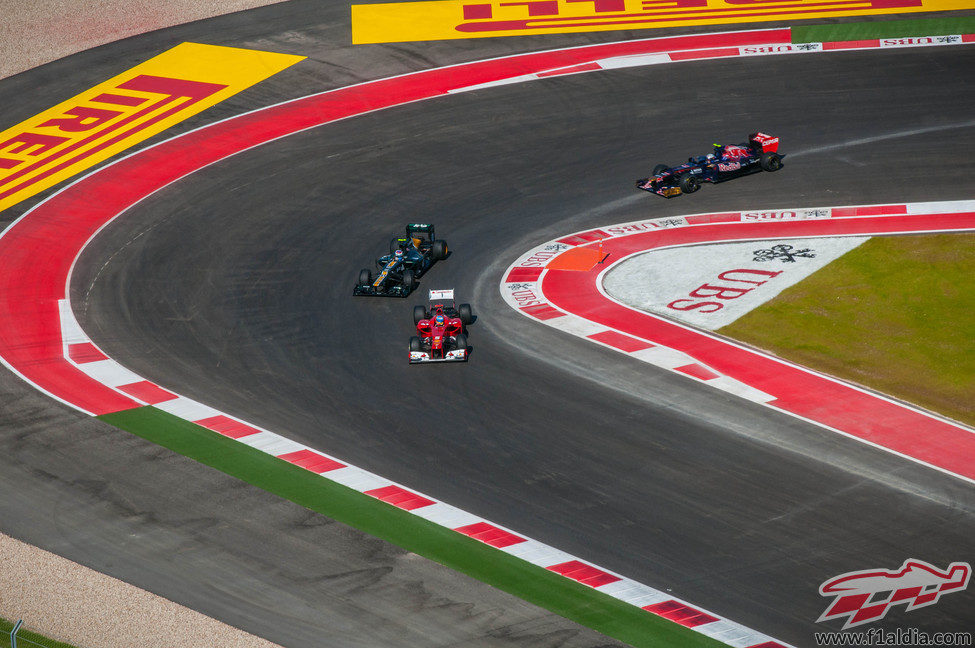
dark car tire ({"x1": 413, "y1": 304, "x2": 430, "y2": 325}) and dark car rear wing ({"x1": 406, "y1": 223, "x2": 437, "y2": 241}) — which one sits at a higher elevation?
dark car rear wing ({"x1": 406, "y1": 223, "x2": 437, "y2": 241})

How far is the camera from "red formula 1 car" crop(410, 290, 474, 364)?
1230 inches

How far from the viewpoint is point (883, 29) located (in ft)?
171

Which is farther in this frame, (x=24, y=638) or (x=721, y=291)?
(x=721, y=291)

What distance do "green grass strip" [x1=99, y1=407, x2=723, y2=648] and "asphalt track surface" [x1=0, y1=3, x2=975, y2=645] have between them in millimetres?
467

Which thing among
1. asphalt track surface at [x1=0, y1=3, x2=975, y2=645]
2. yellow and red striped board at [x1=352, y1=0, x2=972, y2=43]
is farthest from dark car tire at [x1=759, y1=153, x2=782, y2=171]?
yellow and red striped board at [x1=352, y1=0, x2=972, y2=43]

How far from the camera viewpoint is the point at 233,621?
21.7m

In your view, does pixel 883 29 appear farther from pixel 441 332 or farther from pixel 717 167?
pixel 441 332

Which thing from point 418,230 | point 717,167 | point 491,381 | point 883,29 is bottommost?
point 491,381

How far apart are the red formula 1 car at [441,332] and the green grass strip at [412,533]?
5.65 m

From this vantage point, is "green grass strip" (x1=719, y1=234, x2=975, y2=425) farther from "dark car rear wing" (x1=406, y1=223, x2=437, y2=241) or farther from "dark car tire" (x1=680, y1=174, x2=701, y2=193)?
"dark car rear wing" (x1=406, y1=223, x2=437, y2=241)

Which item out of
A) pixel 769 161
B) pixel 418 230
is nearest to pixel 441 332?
pixel 418 230

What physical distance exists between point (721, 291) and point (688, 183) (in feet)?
22.9

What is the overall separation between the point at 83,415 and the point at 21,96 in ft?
87.8

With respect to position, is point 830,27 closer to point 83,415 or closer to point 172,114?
point 172,114
